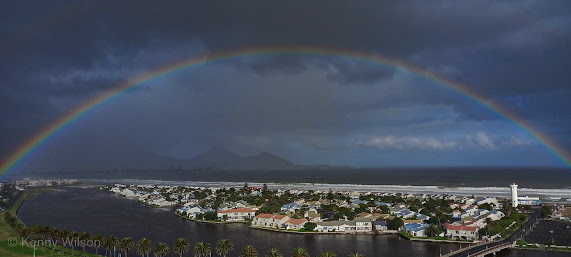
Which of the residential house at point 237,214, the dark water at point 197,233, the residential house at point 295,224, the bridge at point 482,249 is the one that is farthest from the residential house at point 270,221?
the bridge at point 482,249

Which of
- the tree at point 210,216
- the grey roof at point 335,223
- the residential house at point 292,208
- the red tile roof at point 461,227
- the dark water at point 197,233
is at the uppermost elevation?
the red tile roof at point 461,227

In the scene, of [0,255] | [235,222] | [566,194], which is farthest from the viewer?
[566,194]

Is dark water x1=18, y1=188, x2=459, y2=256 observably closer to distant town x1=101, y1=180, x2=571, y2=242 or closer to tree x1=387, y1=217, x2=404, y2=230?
distant town x1=101, y1=180, x2=571, y2=242

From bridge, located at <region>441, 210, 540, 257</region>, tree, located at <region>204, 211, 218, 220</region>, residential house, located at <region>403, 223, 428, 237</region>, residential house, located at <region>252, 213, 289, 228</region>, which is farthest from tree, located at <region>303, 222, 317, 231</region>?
bridge, located at <region>441, 210, 540, 257</region>

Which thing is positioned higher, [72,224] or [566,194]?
[566,194]

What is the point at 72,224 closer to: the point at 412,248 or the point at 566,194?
the point at 412,248

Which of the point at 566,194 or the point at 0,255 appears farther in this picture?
the point at 566,194

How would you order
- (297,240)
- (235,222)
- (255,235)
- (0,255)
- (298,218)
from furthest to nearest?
(235,222) → (298,218) → (255,235) → (297,240) → (0,255)

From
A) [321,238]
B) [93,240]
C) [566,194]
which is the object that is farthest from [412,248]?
[566,194]

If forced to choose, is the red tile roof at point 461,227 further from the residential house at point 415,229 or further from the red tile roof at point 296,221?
the red tile roof at point 296,221
